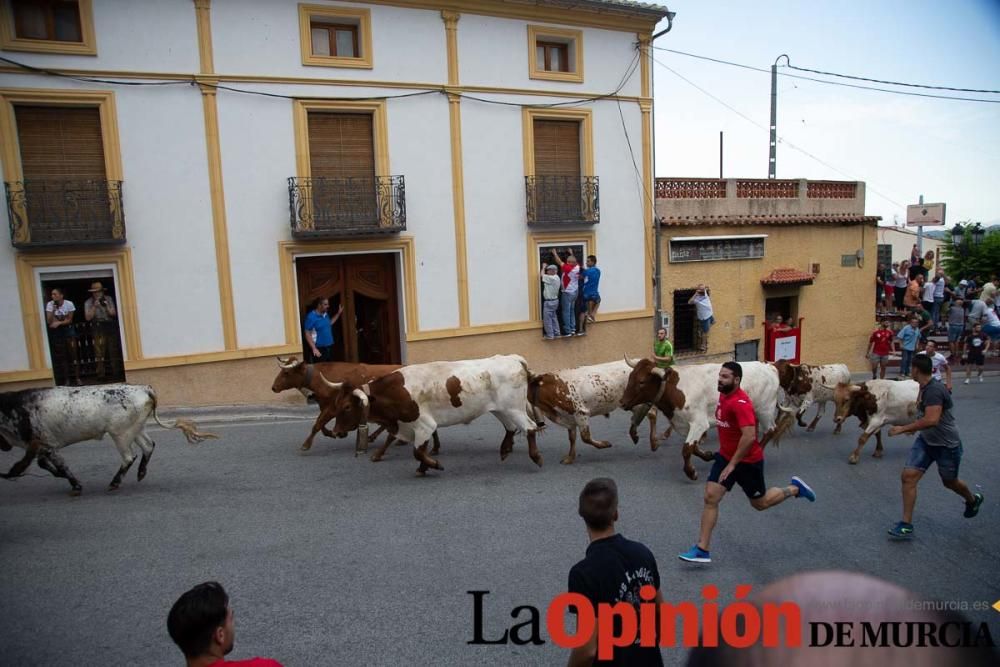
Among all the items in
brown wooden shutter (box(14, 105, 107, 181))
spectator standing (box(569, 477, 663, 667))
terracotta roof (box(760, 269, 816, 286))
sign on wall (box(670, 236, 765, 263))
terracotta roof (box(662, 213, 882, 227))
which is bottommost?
spectator standing (box(569, 477, 663, 667))

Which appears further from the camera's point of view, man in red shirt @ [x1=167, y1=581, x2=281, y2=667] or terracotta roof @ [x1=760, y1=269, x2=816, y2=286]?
terracotta roof @ [x1=760, y1=269, x2=816, y2=286]

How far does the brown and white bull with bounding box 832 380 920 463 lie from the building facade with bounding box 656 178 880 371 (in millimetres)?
7018

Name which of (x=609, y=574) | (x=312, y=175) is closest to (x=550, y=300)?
(x=312, y=175)

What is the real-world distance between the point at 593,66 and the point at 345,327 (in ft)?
24.5

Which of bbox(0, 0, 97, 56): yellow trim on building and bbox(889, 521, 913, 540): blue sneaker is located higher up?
bbox(0, 0, 97, 56): yellow trim on building

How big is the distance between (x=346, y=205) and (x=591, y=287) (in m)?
5.32

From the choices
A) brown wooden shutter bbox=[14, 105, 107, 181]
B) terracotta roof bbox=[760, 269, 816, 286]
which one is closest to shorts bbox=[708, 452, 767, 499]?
brown wooden shutter bbox=[14, 105, 107, 181]

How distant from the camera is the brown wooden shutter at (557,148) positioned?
1505 centimetres

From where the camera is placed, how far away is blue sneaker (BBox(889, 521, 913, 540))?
6441 mm

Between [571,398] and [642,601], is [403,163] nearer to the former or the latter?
[571,398]

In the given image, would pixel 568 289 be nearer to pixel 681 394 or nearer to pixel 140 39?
pixel 681 394

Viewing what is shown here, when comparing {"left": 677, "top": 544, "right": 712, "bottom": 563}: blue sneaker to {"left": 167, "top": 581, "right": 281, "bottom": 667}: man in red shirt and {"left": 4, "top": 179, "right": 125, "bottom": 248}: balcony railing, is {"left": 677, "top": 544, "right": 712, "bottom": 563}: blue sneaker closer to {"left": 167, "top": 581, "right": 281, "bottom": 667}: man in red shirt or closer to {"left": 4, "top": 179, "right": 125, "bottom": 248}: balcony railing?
{"left": 167, "top": 581, "right": 281, "bottom": 667}: man in red shirt

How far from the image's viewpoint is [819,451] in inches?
389

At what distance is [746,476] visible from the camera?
233 inches
